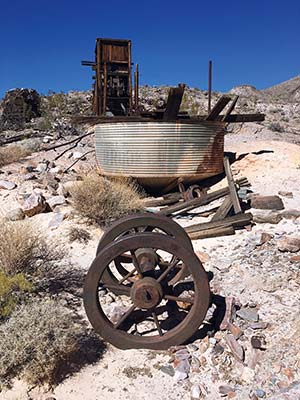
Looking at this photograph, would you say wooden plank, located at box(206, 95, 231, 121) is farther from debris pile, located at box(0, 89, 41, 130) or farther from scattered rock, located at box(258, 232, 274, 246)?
debris pile, located at box(0, 89, 41, 130)

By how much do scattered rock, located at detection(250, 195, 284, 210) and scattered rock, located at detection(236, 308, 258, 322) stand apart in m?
2.53

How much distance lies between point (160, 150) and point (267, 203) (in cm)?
201

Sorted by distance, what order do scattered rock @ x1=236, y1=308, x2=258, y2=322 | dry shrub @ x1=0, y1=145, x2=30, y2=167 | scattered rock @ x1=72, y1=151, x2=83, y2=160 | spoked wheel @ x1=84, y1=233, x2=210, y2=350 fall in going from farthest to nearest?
scattered rock @ x1=72, y1=151, x2=83, y2=160 < dry shrub @ x1=0, y1=145, x2=30, y2=167 < scattered rock @ x1=236, y1=308, x2=258, y2=322 < spoked wheel @ x1=84, y1=233, x2=210, y2=350

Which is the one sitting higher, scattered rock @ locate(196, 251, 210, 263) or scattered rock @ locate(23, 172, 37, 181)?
scattered rock @ locate(23, 172, 37, 181)

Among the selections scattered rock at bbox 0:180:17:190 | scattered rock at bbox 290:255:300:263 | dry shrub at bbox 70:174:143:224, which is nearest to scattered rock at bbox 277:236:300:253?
scattered rock at bbox 290:255:300:263

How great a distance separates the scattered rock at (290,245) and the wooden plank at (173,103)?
9.29 ft

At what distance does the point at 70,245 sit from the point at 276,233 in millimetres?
2610

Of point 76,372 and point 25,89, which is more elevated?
point 25,89

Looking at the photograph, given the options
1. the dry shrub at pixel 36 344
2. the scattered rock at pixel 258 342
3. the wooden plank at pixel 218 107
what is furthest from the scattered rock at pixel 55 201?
the scattered rock at pixel 258 342

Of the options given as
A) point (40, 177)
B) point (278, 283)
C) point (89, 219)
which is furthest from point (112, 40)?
point (278, 283)

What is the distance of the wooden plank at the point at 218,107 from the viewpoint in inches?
252

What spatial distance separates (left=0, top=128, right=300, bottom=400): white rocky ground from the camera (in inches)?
97.8

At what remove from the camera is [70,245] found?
4.79m

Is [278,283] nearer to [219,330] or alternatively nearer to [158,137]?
[219,330]
